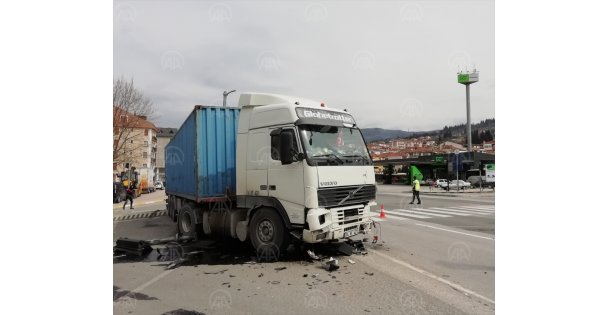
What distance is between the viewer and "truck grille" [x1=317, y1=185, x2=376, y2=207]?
634 cm

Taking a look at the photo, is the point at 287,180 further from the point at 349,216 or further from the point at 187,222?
the point at 187,222

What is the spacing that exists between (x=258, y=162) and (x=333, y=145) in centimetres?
150

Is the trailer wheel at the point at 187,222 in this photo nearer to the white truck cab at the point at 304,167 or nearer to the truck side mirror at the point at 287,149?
the white truck cab at the point at 304,167

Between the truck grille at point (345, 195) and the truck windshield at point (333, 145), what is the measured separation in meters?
0.47

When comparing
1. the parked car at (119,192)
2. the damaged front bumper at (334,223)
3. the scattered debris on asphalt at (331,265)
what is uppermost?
the damaged front bumper at (334,223)

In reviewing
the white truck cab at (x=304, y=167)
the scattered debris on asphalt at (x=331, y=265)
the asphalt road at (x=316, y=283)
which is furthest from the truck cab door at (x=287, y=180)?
the asphalt road at (x=316, y=283)

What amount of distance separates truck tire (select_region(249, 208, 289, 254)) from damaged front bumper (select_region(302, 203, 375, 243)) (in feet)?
1.65

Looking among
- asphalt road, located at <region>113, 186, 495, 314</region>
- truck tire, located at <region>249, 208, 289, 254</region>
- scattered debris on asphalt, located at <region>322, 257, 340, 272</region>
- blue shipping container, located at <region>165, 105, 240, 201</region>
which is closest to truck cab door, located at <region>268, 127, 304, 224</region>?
truck tire, located at <region>249, 208, 289, 254</region>

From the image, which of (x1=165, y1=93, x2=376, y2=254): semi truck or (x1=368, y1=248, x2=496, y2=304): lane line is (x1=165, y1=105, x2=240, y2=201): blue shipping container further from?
(x1=368, y1=248, x2=496, y2=304): lane line

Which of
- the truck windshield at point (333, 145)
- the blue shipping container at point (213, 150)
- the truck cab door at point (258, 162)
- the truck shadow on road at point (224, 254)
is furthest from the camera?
the blue shipping container at point (213, 150)

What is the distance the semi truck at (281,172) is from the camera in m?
6.36

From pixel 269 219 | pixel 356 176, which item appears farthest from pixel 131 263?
pixel 356 176

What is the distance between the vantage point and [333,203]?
6457 millimetres

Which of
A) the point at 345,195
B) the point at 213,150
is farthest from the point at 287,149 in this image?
the point at 213,150
